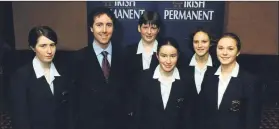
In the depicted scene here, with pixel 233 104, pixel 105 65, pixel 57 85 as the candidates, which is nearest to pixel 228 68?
pixel 233 104

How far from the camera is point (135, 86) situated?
2.15 m

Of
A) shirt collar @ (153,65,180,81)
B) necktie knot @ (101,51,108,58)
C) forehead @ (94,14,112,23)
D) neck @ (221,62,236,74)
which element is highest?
forehead @ (94,14,112,23)

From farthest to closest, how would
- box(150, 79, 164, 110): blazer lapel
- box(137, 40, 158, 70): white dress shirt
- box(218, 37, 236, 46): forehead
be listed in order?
box(137, 40, 158, 70): white dress shirt, box(150, 79, 164, 110): blazer lapel, box(218, 37, 236, 46): forehead

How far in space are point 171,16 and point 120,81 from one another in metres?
0.56

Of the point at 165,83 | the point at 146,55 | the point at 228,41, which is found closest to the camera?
the point at 228,41

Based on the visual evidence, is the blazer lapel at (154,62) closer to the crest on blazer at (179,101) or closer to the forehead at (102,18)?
the crest on blazer at (179,101)

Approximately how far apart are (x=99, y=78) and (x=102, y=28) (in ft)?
1.02

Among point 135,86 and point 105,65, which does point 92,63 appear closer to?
point 105,65

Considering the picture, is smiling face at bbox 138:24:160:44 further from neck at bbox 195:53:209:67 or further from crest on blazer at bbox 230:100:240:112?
crest on blazer at bbox 230:100:240:112

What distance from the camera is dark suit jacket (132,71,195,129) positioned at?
209 cm

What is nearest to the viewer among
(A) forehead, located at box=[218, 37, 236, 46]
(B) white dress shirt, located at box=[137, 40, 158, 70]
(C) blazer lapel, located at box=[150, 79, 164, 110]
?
(A) forehead, located at box=[218, 37, 236, 46]

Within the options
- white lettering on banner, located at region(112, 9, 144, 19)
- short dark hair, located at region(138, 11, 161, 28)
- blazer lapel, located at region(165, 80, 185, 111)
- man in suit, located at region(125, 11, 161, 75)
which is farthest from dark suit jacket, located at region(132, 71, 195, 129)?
white lettering on banner, located at region(112, 9, 144, 19)

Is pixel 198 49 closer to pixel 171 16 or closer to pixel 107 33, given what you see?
pixel 171 16

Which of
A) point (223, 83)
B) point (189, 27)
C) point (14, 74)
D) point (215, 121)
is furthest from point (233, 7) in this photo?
point (14, 74)
